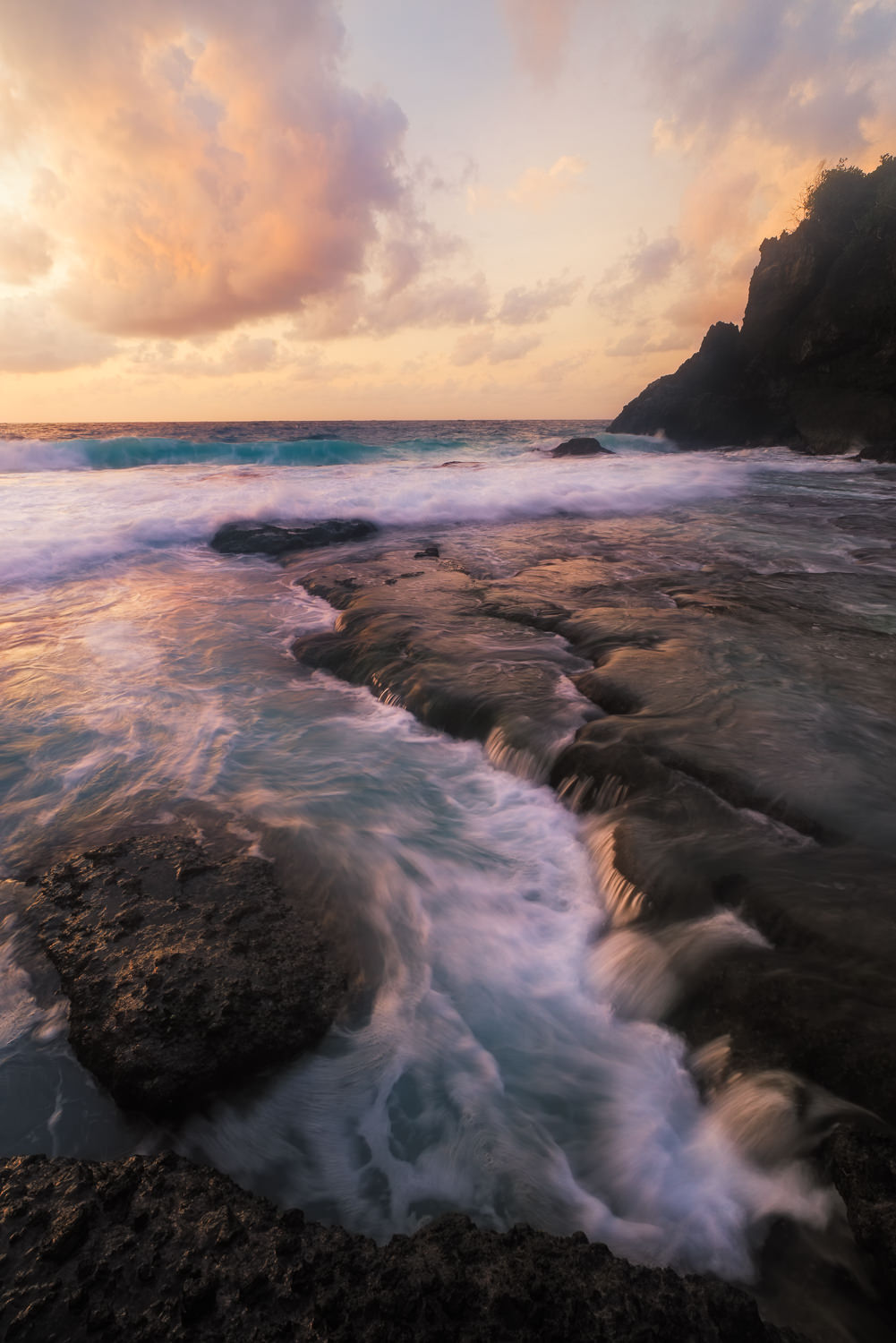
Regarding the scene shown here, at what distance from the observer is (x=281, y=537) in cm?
1191

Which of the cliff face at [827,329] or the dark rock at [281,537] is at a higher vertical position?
the cliff face at [827,329]

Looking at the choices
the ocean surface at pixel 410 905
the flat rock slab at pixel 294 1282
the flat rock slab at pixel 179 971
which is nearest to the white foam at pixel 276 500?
the ocean surface at pixel 410 905

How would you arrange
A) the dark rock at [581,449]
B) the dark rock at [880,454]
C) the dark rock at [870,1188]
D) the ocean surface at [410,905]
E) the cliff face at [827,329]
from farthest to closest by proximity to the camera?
the dark rock at [581,449], the cliff face at [827,329], the dark rock at [880,454], the ocean surface at [410,905], the dark rock at [870,1188]

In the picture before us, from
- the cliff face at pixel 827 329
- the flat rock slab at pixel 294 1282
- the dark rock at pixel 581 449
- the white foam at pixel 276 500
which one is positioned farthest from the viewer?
the dark rock at pixel 581 449

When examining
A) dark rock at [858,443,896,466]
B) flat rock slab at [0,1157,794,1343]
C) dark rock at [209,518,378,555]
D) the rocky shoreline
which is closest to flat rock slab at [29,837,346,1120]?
the rocky shoreline

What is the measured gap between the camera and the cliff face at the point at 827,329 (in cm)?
2448

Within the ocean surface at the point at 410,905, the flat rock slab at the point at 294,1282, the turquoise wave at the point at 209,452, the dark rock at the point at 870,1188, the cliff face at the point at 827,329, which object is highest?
the cliff face at the point at 827,329

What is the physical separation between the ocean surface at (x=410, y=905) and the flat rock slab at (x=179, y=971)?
0.12 meters

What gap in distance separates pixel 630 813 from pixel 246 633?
5.15 m

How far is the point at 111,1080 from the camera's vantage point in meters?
2.04

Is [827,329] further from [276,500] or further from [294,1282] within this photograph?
[294,1282]

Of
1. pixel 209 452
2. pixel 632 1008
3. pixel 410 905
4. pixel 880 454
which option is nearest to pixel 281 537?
pixel 410 905

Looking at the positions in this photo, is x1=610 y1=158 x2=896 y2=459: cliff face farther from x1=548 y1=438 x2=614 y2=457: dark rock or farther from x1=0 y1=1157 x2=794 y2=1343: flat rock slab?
x1=0 y1=1157 x2=794 y2=1343: flat rock slab

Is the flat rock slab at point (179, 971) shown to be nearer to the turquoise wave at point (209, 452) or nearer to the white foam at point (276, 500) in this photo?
the white foam at point (276, 500)
